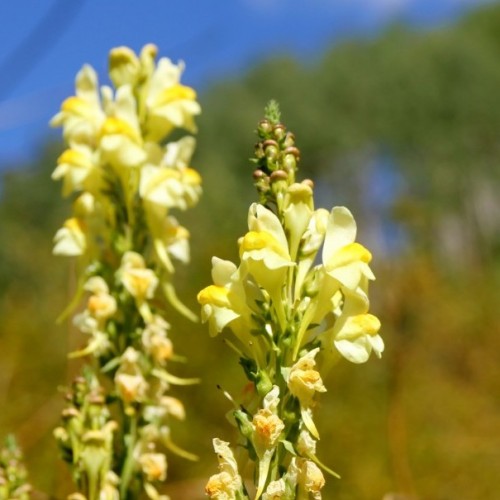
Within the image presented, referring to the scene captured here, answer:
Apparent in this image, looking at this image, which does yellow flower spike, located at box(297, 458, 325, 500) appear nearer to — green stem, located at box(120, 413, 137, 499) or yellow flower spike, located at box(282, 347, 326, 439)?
yellow flower spike, located at box(282, 347, 326, 439)

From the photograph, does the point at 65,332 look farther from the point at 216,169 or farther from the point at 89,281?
the point at 216,169

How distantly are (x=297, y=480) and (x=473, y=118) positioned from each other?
29.6 meters

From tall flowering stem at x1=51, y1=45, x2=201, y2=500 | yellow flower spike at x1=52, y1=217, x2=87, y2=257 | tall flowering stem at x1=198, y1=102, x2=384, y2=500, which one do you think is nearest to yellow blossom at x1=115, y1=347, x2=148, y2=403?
tall flowering stem at x1=51, y1=45, x2=201, y2=500

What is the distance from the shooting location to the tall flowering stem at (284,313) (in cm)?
117

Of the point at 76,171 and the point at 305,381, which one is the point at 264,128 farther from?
the point at 76,171

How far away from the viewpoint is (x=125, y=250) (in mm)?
1889

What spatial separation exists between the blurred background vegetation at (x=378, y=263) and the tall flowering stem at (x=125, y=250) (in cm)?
15

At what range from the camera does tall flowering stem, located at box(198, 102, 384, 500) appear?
117 cm

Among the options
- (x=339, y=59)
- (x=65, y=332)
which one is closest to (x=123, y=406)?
(x=65, y=332)

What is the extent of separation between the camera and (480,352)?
31.9 feet

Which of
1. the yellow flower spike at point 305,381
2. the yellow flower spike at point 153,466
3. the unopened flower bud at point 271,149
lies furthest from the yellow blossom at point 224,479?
the yellow flower spike at point 153,466

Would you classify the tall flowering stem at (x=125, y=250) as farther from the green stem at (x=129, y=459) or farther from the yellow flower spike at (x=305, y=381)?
the yellow flower spike at (x=305, y=381)

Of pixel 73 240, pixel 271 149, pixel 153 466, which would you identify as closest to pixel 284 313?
pixel 271 149

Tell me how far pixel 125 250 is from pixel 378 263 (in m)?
4.40
